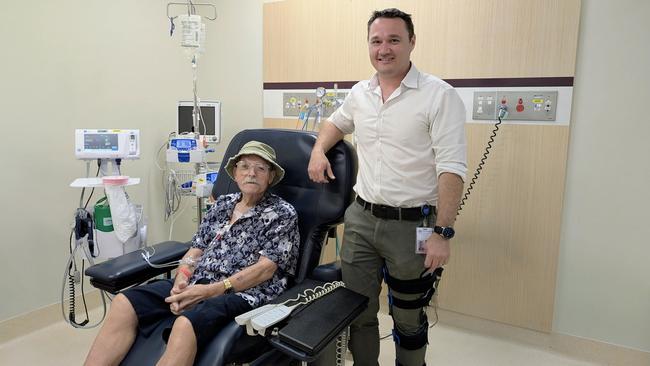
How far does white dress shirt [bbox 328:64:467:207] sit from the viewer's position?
1575 millimetres

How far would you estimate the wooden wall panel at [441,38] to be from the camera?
7.45ft

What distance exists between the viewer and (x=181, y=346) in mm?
1398

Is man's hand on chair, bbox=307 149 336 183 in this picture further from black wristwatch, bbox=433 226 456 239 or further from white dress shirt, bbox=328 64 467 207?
black wristwatch, bbox=433 226 456 239

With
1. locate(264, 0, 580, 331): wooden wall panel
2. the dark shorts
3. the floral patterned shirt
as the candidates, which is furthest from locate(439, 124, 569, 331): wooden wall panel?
the dark shorts

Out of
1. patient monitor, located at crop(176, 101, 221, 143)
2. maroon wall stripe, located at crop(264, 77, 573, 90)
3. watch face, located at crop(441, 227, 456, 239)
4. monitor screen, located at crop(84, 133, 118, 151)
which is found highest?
maroon wall stripe, located at crop(264, 77, 573, 90)

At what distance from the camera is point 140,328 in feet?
5.26

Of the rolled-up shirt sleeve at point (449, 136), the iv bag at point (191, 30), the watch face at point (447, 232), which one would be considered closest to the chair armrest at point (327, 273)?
the watch face at point (447, 232)

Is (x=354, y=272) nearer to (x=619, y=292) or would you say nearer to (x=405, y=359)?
(x=405, y=359)

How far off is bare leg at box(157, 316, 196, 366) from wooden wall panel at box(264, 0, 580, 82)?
1.89 meters

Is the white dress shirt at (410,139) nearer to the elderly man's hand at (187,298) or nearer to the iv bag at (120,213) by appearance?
the elderly man's hand at (187,298)

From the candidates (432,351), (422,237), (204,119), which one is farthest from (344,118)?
(432,351)

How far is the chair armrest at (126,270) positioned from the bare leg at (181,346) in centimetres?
39

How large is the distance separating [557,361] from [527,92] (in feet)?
4.60

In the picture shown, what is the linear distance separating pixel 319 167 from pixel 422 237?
0.47 m
